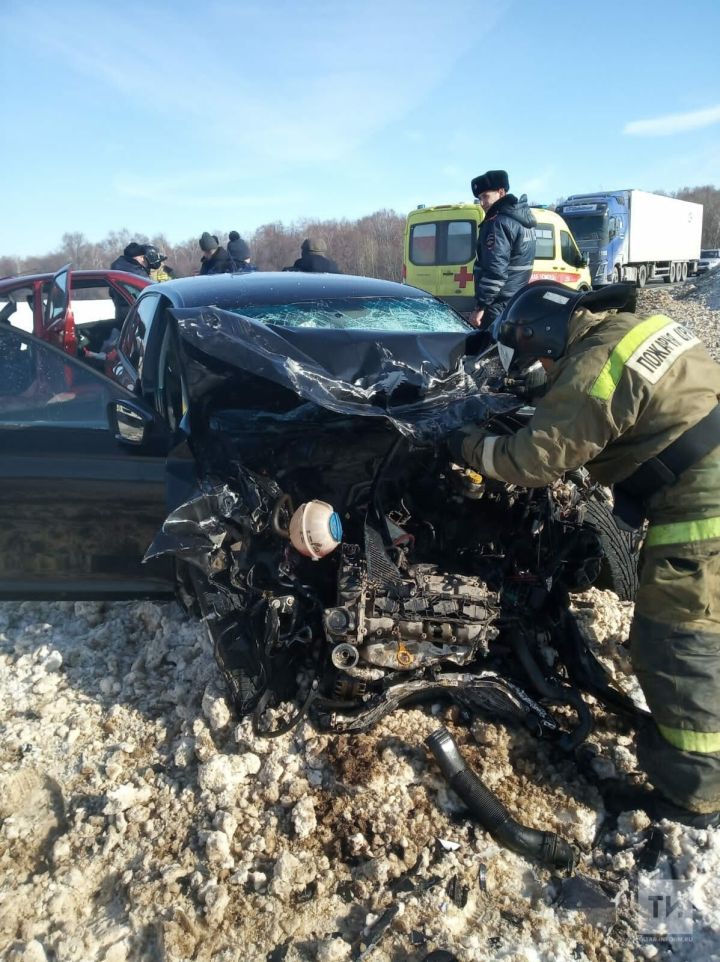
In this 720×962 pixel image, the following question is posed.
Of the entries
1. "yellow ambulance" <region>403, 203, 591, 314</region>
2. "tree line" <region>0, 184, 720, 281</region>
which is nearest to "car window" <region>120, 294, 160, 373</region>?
"yellow ambulance" <region>403, 203, 591, 314</region>

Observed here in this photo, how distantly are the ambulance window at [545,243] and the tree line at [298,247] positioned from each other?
75.5 ft

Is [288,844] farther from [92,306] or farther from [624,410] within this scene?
[92,306]

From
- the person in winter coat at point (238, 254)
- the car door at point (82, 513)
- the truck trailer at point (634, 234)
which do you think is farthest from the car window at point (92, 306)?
the truck trailer at point (634, 234)

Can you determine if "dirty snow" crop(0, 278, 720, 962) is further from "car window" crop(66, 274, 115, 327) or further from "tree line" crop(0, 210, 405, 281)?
"tree line" crop(0, 210, 405, 281)

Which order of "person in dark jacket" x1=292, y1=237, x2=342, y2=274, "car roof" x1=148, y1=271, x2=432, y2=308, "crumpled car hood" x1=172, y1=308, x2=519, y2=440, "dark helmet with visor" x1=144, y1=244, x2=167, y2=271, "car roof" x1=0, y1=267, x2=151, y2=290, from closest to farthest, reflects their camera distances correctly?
"crumpled car hood" x1=172, y1=308, x2=519, y2=440 < "car roof" x1=148, y1=271, x2=432, y2=308 < "car roof" x1=0, y1=267, x2=151, y2=290 < "person in dark jacket" x1=292, y1=237, x2=342, y2=274 < "dark helmet with visor" x1=144, y1=244, x2=167, y2=271

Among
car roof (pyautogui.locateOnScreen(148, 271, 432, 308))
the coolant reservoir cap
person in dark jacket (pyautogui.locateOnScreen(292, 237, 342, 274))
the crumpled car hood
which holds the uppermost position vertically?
person in dark jacket (pyautogui.locateOnScreen(292, 237, 342, 274))

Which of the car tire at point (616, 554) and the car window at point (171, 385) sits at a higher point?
the car window at point (171, 385)

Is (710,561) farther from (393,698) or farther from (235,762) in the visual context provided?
(235,762)

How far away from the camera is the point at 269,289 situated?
355cm

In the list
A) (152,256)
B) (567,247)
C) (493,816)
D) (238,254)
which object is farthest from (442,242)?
(493,816)

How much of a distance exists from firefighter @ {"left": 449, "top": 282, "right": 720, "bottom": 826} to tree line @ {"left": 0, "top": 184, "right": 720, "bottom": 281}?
32.9 meters

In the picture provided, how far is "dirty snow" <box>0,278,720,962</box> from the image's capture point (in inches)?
80.1

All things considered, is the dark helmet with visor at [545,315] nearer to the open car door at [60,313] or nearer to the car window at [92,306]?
the open car door at [60,313]

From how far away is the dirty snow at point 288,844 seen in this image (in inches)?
80.1
